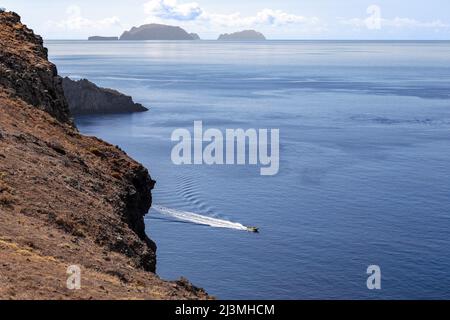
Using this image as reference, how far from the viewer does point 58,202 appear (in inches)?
1244

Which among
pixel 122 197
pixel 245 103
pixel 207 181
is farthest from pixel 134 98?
pixel 122 197

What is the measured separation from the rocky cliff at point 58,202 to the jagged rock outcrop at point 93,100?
340 ft

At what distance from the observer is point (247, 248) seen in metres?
66.1

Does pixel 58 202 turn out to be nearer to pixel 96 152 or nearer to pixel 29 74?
pixel 96 152

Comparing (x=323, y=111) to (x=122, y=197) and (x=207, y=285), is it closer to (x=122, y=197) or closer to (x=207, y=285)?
(x=207, y=285)

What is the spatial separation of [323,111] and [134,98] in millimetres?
52097

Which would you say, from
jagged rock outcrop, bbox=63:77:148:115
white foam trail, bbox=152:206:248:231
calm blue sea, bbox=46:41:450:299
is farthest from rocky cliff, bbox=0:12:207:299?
jagged rock outcrop, bbox=63:77:148:115

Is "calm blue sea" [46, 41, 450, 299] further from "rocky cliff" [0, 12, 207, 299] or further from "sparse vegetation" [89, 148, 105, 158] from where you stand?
"rocky cliff" [0, 12, 207, 299]

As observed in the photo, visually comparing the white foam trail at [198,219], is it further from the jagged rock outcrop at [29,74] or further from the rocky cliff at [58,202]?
the rocky cliff at [58,202]

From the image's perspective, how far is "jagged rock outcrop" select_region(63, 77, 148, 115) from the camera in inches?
6117

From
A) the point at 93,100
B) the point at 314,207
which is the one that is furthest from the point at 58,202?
the point at 93,100

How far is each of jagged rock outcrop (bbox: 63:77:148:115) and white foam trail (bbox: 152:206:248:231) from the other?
265 feet

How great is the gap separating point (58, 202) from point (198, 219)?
143 ft

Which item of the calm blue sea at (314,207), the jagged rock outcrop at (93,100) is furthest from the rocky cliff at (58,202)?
the jagged rock outcrop at (93,100)
